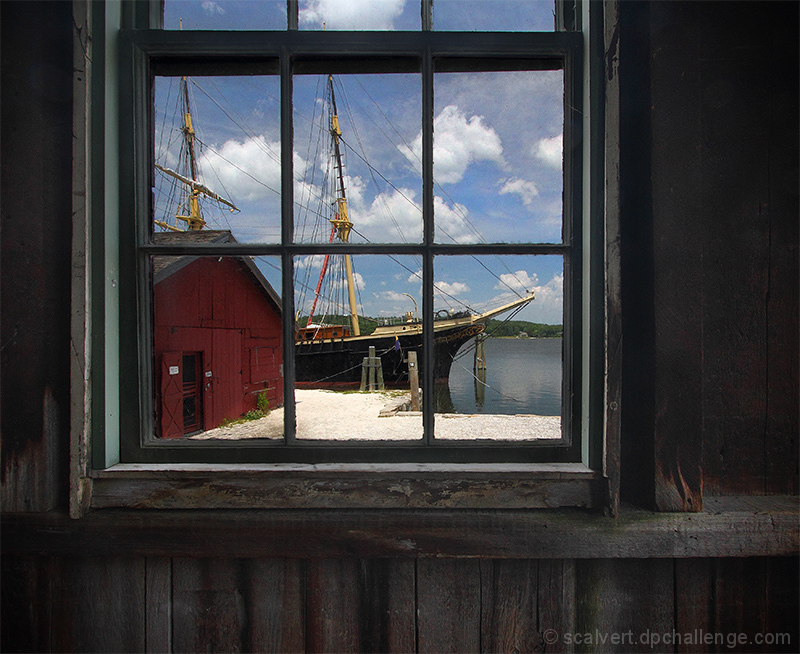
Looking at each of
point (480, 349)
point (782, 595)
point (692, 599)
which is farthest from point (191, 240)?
point (480, 349)

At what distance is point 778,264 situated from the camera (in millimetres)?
767

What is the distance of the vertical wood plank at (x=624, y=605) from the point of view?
763 mm

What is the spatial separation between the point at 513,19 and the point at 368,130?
450mm

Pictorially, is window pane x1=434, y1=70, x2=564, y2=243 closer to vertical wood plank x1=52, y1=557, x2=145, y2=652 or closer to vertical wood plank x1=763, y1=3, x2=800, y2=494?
vertical wood plank x1=763, y1=3, x2=800, y2=494

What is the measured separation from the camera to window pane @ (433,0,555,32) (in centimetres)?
86

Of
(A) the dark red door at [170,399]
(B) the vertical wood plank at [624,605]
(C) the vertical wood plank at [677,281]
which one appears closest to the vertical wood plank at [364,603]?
(B) the vertical wood plank at [624,605]

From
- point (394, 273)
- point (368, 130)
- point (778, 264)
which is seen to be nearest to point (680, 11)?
point (778, 264)

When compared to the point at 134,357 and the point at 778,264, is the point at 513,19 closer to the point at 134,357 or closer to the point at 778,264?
the point at 778,264

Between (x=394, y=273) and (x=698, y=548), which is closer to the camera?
(x=698, y=548)

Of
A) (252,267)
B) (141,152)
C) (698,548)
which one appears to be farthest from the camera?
(252,267)

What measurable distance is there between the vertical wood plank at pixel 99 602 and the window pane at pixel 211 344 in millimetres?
304

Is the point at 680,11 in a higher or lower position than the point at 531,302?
higher

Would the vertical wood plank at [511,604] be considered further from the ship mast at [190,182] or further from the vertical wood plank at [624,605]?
the ship mast at [190,182]

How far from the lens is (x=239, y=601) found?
30.9 inches
